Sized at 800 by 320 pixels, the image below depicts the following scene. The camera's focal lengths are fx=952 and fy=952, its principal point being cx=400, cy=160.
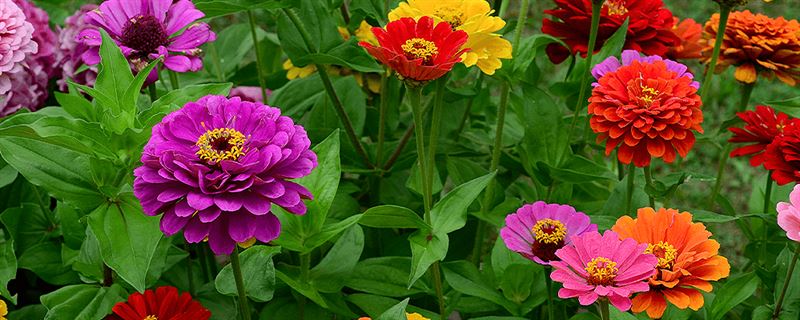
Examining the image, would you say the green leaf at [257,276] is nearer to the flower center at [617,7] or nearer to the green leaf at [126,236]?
the green leaf at [126,236]

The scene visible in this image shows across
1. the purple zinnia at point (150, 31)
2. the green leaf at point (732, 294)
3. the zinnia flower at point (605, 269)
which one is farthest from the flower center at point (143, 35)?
the green leaf at point (732, 294)

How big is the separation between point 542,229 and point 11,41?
714 millimetres

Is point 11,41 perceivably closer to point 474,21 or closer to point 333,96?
point 333,96

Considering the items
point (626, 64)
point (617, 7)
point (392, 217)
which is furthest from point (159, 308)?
point (617, 7)

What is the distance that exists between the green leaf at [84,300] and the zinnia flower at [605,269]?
0.56m

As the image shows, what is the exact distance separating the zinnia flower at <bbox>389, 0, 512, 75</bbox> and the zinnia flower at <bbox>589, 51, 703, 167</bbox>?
12 centimetres

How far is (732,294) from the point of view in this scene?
44.1 inches

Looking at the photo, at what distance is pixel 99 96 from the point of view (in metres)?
1.04

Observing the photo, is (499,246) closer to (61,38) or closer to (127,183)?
(127,183)

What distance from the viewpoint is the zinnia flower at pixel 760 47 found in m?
1.38

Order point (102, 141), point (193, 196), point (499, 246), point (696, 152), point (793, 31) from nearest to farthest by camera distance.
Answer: point (193, 196) → point (102, 141) → point (499, 246) → point (793, 31) → point (696, 152)

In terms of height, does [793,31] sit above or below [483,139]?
above

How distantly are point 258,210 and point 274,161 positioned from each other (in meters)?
0.05

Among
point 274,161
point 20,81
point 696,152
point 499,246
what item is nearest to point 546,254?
point 499,246
